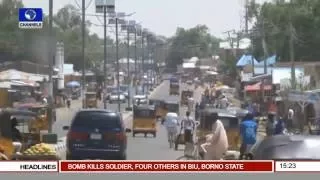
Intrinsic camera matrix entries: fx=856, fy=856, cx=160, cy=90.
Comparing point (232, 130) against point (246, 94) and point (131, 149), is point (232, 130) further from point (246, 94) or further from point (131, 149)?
point (246, 94)

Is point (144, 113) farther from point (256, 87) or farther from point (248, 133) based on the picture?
point (256, 87)

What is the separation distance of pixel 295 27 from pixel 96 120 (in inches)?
2344

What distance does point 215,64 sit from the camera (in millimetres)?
155500

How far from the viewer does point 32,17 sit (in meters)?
32.4

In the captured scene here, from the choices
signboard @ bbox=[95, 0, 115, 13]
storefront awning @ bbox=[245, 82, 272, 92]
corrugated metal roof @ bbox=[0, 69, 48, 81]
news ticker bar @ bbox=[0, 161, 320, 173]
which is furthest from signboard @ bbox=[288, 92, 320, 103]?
corrugated metal roof @ bbox=[0, 69, 48, 81]

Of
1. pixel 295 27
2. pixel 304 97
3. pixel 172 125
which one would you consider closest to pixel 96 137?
pixel 172 125

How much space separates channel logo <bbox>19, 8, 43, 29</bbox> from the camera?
31.5 m

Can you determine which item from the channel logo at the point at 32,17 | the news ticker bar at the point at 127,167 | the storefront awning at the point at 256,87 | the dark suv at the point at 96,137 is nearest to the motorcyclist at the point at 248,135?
the dark suv at the point at 96,137

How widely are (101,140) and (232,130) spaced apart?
5.96 m

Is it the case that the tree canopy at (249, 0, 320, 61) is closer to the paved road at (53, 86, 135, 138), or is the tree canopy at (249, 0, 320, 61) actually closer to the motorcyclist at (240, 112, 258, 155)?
the paved road at (53, 86, 135, 138)

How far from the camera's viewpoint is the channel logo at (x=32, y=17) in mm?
31486

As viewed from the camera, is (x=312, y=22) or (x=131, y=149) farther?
(x=312, y=22)

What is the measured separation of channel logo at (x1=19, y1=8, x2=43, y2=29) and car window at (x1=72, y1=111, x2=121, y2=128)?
8.44 m

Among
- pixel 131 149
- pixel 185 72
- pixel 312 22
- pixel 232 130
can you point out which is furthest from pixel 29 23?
pixel 185 72
